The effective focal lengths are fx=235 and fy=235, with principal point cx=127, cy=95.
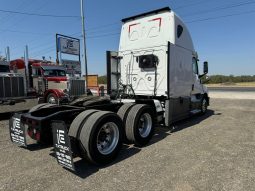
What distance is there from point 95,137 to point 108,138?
2.03 ft

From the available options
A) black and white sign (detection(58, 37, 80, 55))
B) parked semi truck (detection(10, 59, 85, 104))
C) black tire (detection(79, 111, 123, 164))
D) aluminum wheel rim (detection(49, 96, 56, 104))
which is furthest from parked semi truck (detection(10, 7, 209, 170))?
black and white sign (detection(58, 37, 80, 55))

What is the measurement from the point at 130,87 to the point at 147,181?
4.89 m

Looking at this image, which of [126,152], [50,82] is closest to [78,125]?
[126,152]

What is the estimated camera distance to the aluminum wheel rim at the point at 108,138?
16.2 ft

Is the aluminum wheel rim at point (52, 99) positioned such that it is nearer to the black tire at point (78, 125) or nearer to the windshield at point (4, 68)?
the windshield at point (4, 68)

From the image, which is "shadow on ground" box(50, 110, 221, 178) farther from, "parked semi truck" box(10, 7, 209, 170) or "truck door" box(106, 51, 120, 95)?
"truck door" box(106, 51, 120, 95)

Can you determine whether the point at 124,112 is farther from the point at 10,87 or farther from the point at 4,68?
the point at 4,68


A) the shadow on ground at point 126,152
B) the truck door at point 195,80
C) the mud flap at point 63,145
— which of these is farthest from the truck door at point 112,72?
the mud flap at point 63,145

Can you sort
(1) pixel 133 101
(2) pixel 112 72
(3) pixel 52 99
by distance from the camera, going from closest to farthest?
1. (1) pixel 133 101
2. (2) pixel 112 72
3. (3) pixel 52 99

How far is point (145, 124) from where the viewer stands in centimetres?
655

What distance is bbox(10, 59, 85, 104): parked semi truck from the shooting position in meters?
13.4

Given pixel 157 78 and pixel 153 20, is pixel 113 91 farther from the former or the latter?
pixel 153 20

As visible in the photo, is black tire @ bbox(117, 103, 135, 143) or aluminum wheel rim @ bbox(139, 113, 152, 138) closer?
black tire @ bbox(117, 103, 135, 143)

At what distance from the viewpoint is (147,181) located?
13.1 feet
